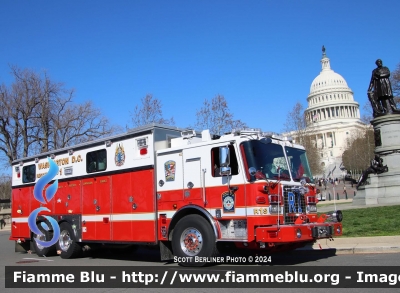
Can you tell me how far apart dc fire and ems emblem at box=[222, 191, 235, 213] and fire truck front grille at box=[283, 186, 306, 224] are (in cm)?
111

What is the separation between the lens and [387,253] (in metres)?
11.0

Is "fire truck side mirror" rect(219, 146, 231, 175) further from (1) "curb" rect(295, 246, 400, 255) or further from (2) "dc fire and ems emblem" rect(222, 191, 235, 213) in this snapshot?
(1) "curb" rect(295, 246, 400, 255)

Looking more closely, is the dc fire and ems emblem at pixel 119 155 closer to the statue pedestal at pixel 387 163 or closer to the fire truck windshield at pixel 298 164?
the fire truck windshield at pixel 298 164

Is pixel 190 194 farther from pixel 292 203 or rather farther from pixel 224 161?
pixel 292 203

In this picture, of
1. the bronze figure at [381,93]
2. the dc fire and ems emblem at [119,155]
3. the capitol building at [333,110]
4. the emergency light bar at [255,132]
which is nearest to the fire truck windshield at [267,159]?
the emergency light bar at [255,132]

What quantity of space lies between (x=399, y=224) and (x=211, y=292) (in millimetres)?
10085

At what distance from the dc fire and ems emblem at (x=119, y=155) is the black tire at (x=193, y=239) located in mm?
2600

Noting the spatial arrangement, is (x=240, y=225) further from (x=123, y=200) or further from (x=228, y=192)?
(x=123, y=200)

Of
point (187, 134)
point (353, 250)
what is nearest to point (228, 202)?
point (187, 134)

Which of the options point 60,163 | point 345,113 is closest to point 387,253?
point 60,163

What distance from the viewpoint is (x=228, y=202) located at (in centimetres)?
942

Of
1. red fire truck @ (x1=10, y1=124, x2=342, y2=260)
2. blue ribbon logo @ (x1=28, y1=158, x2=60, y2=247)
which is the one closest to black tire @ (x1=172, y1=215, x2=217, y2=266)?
red fire truck @ (x1=10, y1=124, x2=342, y2=260)

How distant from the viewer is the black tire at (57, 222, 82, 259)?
13084 mm

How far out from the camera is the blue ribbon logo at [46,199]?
13.7 meters
